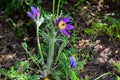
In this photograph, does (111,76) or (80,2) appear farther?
(80,2)

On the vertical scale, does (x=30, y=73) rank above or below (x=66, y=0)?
below

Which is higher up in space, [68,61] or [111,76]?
[68,61]

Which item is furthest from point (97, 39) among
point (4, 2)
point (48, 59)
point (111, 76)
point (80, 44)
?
point (4, 2)

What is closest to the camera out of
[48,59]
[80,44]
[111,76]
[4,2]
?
[48,59]

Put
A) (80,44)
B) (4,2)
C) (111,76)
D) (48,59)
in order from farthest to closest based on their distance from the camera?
(4,2) < (80,44) < (111,76) < (48,59)

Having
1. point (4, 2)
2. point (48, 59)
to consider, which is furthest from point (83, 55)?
point (4, 2)

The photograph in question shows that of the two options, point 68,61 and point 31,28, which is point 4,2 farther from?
point 68,61

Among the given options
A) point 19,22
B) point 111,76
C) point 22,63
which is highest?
point 19,22

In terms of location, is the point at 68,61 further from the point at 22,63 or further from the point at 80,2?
the point at 80,2

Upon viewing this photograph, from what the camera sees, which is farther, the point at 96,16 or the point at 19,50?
the point at 96,16
